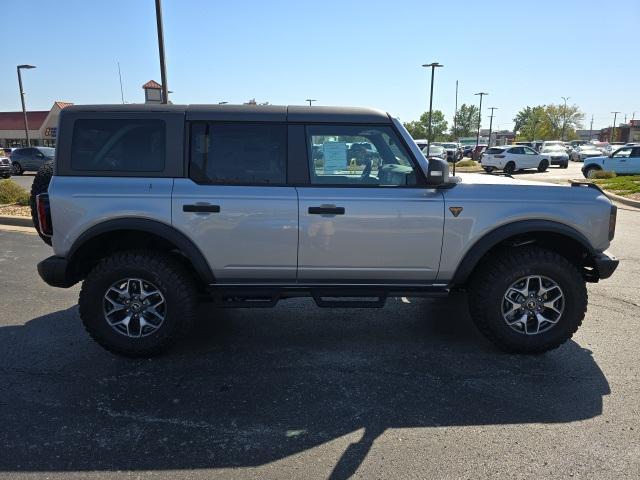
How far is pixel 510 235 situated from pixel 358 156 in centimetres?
134

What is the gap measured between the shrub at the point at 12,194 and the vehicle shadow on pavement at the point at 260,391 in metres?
8.49

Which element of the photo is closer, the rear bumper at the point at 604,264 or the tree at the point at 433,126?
the rear bumper at the point at 604,264

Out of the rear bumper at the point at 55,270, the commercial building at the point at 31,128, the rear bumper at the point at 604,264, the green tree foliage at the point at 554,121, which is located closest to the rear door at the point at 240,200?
the rear bumper at the point at 55,270

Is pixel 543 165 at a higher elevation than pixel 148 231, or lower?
lower

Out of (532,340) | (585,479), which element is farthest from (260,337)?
(585,479)

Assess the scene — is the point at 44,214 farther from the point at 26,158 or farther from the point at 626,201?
the point at 26,158

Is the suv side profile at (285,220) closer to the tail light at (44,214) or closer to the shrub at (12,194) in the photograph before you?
the tail light at (44,214)

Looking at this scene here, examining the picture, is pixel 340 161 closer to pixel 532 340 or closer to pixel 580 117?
pixel 532 340

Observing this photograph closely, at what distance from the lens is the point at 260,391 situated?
3443 mm

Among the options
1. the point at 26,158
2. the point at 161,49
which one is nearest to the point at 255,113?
the point at 161,49

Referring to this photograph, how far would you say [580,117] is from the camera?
82625 mm

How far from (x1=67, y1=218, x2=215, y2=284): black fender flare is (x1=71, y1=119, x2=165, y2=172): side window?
417 mm

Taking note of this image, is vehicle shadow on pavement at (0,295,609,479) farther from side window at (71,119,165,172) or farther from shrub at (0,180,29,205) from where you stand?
shrub at (0,180,29,205)

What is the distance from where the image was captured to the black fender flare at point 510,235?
384 cm
